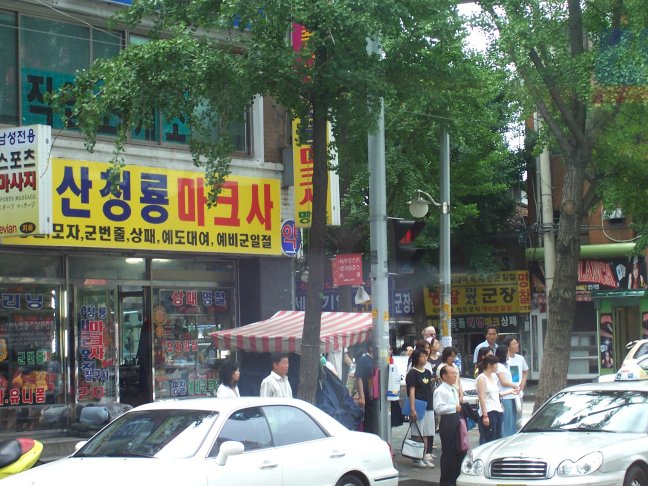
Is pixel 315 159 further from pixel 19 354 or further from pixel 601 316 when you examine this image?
pixel 601 316

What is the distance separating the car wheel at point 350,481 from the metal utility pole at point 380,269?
3.93 metres

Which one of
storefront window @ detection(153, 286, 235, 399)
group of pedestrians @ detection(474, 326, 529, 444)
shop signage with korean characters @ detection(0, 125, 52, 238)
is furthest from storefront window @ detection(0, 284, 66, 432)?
group of pedestrians @ detection(474, 326, 529, 444)

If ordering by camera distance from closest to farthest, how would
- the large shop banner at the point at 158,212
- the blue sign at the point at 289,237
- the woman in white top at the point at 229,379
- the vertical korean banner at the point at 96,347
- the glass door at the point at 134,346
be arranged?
1. the woman in white top at the point at 229,379
2. the large shop banner at the point at 158,212
3. the vertical korean banner at the point at 96,347
4. the glass door at the point at 134,346
5. the blue sign at the point at 289,237

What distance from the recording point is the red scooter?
817 centimetres

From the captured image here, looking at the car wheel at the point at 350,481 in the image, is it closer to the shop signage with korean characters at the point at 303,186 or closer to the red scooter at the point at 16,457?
the red scooter at the point at 16,457

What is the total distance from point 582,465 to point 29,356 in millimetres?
8245

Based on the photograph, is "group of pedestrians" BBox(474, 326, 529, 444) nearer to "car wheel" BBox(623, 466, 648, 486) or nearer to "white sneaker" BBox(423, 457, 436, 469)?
"white sneaker" BBox(423, 457, 436, 469)

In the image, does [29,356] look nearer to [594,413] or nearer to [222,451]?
[222,451]

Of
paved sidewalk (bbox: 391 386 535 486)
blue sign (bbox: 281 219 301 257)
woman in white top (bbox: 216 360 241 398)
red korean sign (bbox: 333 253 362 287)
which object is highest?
blue sign (bbox: 281 219 301 257)

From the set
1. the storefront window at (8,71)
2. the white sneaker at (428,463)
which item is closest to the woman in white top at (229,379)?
the white sneaker at (428,463)

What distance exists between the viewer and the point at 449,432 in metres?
12.0

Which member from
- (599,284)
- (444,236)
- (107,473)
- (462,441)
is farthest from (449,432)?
(599,284)

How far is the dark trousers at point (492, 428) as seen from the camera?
43.3 feet

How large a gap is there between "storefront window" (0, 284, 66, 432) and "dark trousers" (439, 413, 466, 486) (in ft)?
19.4
